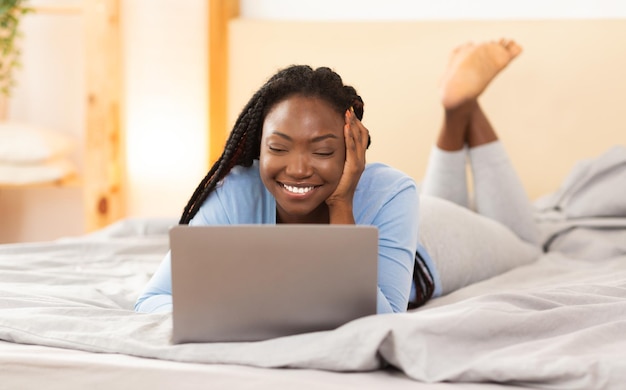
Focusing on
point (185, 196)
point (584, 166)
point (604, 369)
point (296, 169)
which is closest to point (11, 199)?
point (185, 196)

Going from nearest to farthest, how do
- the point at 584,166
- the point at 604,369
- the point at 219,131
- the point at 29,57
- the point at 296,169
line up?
the point at 604,369
the point at 296,169
the point at 584,166
the point at 219,131
the point at 29,57

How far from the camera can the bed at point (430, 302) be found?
985 millimetres

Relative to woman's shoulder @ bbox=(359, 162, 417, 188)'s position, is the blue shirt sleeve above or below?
below

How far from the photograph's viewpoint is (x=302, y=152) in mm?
1274

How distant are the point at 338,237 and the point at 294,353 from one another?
153 mm

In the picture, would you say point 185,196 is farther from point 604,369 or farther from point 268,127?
point 604,369

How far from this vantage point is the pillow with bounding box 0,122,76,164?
Answer: 10.0 ft

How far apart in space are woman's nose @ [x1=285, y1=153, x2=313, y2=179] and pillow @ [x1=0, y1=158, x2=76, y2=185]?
2066mm

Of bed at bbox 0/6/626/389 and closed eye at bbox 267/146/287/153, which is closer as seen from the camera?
bed at bbox 0/6/626/389

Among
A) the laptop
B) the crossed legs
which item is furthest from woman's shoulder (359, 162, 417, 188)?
the crossed legs

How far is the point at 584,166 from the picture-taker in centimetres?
241

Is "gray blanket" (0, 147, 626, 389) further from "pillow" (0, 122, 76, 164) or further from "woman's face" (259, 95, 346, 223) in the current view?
"pillow" (0, 122, 76, 164)

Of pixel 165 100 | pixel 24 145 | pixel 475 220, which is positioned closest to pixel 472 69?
pixel 475 220

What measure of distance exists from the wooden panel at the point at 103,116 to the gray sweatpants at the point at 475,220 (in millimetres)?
1350
